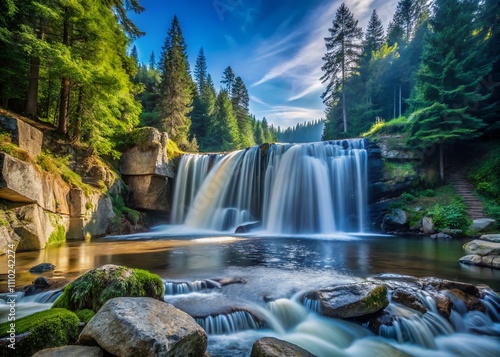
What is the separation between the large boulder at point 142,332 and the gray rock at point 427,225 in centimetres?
1438

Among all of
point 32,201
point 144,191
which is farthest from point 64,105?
point 144,191

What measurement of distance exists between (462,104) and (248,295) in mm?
18171

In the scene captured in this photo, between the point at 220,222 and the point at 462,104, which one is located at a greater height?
the point at 462,104

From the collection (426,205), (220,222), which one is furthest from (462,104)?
(220,222)

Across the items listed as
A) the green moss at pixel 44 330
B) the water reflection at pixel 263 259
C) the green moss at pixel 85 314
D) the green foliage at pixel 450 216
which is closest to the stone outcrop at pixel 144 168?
the water reflection at pixel 263 259

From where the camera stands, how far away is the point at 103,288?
11.3 feet

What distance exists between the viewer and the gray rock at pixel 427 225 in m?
12.8

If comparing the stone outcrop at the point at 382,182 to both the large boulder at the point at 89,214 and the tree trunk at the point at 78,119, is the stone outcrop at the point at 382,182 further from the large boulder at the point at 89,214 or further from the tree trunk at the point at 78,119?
the tree trunk at the point at 78,119

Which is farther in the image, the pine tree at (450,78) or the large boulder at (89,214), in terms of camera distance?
the pine tree at (450,78)

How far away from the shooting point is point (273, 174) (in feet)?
56.2

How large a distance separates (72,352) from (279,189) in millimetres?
14871

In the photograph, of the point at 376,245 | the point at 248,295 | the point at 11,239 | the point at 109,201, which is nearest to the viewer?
the point at 248,295

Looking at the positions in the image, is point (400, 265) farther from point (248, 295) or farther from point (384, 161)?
point (384, 161)

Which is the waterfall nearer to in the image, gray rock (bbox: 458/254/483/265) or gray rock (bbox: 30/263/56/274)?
gray rock (bbox: 458/254/483/265)
